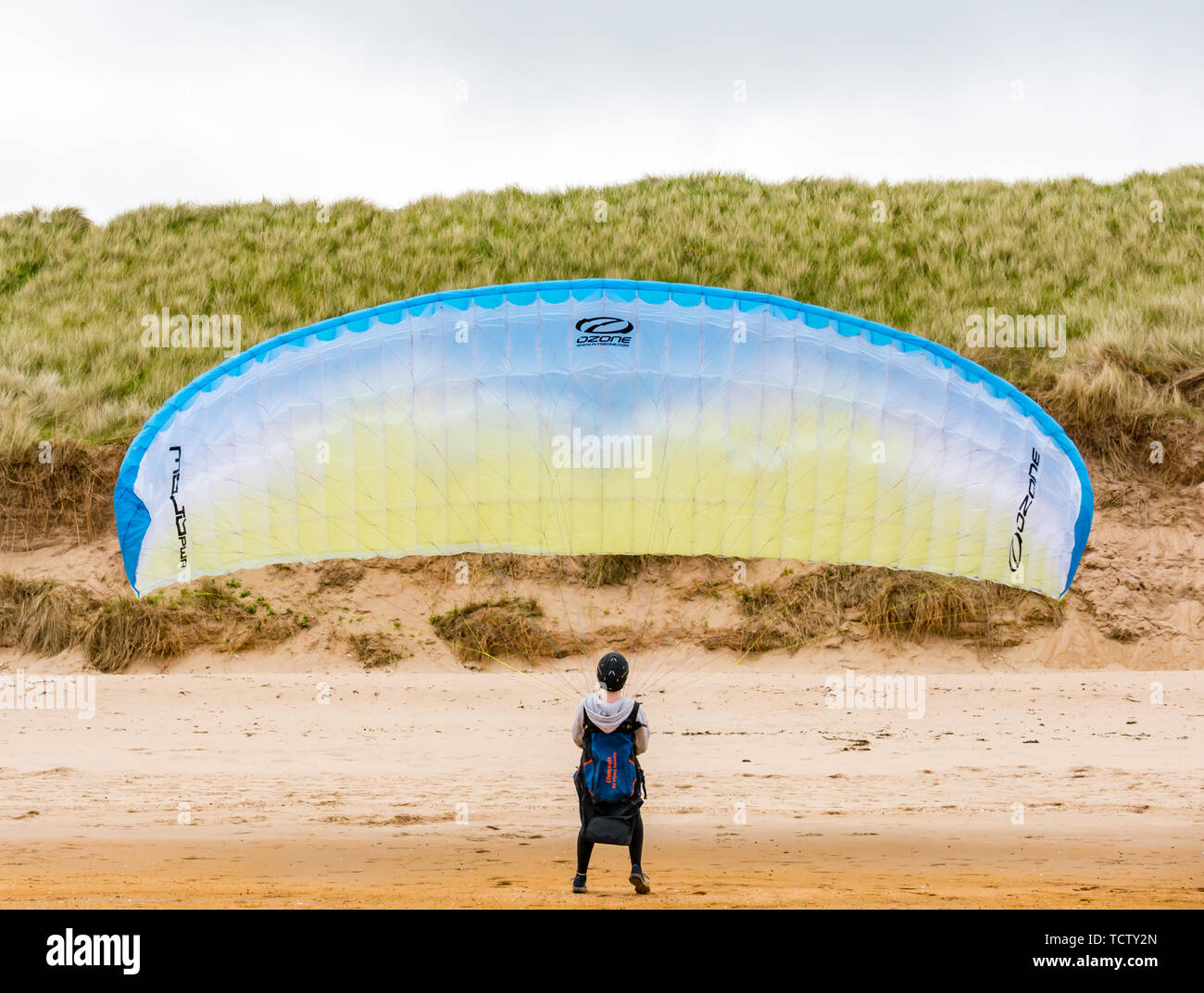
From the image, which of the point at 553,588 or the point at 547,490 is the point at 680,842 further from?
the point at 553,588

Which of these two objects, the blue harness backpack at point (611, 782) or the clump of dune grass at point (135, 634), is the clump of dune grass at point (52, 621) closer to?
the clump of dune grass at point (135, 634)

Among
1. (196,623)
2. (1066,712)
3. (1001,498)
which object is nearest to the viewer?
(1001,498)

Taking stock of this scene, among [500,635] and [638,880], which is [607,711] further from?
[500,635]

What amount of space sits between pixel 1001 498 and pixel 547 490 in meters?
3.40

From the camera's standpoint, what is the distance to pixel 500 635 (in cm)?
1489

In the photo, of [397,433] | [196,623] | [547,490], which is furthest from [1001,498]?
[196,623]

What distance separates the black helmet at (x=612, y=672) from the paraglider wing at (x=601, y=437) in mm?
2103

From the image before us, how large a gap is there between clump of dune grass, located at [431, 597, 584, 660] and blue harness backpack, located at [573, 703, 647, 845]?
8144mm

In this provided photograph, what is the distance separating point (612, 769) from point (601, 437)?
274 centimetres

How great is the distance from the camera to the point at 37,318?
22.1 m

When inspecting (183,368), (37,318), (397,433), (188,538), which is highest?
(37,318)
